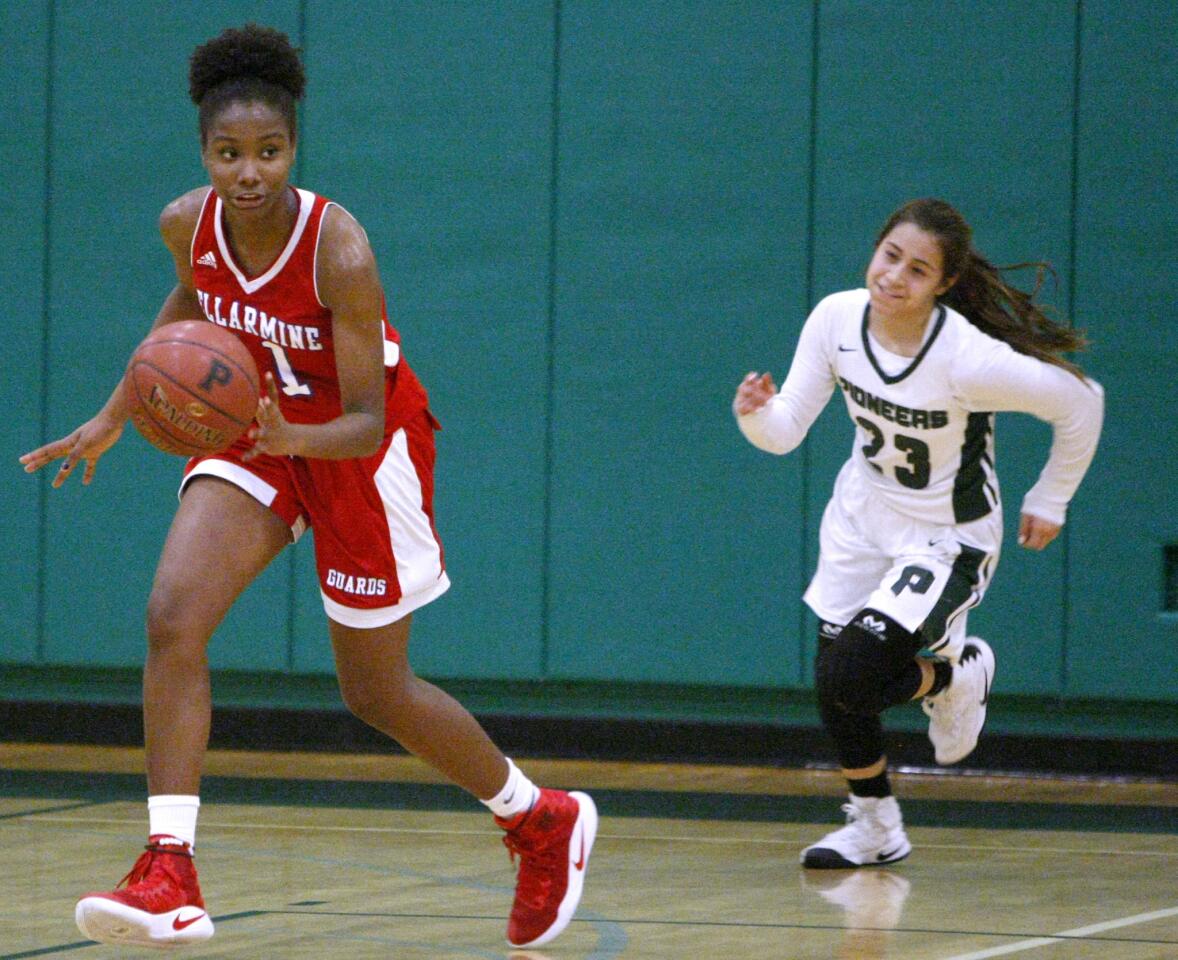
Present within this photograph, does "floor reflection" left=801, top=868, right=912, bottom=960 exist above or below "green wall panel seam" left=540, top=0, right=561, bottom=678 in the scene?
below

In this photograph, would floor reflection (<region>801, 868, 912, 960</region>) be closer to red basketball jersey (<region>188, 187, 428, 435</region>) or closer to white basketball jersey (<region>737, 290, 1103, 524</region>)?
white basketball jersey (<region>737, 290, 1103, 524</region>)

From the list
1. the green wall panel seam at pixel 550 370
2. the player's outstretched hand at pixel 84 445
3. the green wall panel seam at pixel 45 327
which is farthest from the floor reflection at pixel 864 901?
the green wall panel seam at pixel 45 327

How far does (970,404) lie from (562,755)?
278cm

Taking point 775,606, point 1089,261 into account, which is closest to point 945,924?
point 775,606

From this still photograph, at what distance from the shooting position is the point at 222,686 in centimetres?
721

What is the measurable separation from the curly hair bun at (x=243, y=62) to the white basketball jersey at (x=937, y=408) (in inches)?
58.5

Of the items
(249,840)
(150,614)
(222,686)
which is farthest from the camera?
(222,686)

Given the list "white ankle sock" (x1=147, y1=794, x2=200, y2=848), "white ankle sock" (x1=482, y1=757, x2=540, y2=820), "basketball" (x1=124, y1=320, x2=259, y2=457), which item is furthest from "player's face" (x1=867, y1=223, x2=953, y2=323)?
"white ankle sock" (x1=147, y1=794, x2=200, y2=848)

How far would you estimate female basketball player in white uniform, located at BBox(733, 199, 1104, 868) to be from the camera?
4.54 meters

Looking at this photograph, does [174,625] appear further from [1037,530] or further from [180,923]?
[1037,530]

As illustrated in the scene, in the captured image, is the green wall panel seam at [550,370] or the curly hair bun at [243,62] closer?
the curly hair bun at [243,62]

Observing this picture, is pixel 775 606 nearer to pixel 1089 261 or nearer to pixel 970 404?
pixel 1089 261

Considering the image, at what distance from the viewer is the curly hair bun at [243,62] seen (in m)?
3.54

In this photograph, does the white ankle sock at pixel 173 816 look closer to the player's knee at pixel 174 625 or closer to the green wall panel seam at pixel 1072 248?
the player's knee at pixel 174 625
